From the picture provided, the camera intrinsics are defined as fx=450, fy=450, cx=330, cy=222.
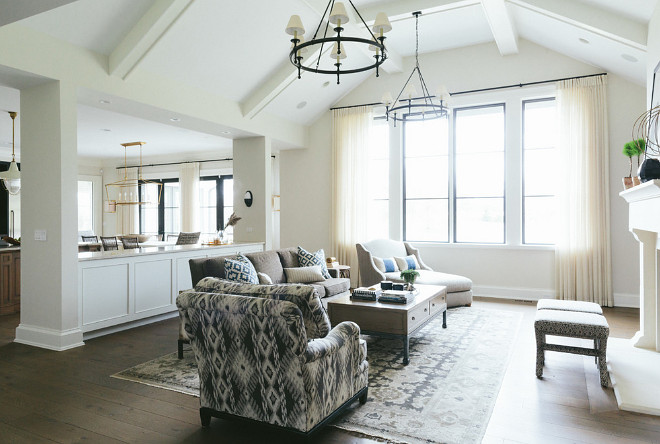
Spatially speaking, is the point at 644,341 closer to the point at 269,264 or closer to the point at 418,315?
the point at 418,315

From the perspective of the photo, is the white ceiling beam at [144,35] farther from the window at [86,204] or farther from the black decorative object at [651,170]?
the window at [86,204]

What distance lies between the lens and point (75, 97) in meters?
4.46

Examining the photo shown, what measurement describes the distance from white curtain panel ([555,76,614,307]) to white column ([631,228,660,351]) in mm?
2226

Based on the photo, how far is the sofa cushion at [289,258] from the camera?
5.53 meters

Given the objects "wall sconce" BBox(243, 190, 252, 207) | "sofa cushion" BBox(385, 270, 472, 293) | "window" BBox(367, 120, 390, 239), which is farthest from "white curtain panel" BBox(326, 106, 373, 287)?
"sofa cushion" BBox(385, 270, 472, 293)

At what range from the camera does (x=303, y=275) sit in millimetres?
5395

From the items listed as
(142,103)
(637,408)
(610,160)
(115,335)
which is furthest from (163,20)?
(610,160)

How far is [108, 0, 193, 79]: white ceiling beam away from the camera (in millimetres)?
4414

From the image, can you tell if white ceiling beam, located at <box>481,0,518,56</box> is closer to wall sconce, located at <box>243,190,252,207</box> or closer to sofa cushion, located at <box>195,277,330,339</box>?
wall sconce, located at <box>243,190,252,207</box>

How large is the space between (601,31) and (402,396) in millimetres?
4446

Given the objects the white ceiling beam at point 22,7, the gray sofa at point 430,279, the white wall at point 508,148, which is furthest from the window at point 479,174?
the white ceiling beam at point 22,7

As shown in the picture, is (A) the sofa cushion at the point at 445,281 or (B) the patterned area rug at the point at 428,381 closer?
(B) the patterned area rug at the point at 428,381

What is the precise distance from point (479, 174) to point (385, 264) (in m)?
2.29

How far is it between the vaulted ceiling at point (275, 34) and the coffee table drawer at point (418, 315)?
3476 millimetres
